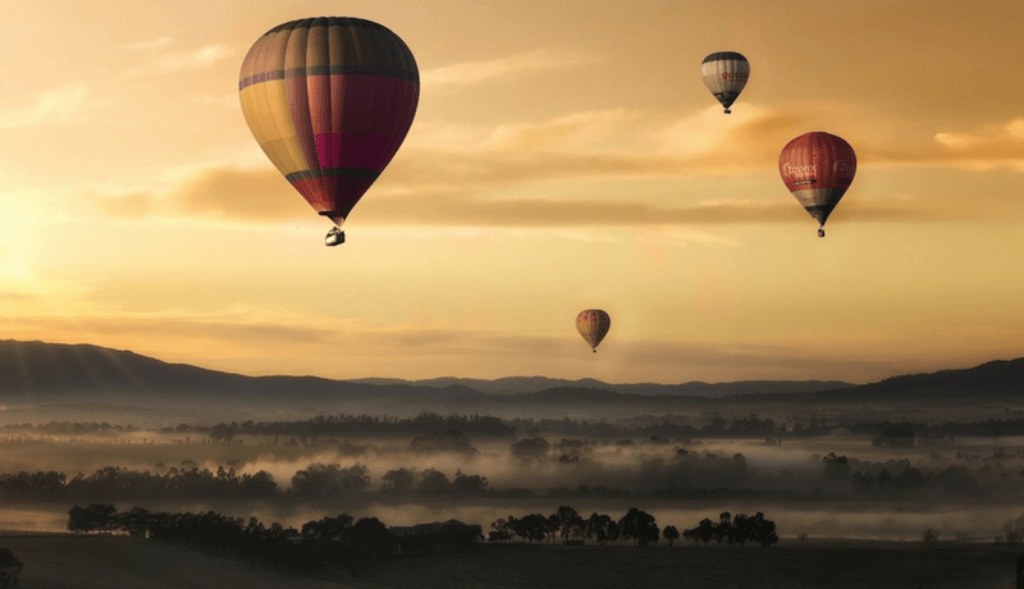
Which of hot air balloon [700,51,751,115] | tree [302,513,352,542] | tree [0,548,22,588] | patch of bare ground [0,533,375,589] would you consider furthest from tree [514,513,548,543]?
hot air balloon [700,51,751,115]

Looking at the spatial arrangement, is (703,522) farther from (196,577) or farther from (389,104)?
(389,104)

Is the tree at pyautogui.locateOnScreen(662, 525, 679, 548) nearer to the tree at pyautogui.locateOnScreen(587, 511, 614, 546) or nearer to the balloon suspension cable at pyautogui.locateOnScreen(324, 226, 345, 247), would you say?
the tree at pyautogui.locateOnScreen(587, 511, 614, 546)

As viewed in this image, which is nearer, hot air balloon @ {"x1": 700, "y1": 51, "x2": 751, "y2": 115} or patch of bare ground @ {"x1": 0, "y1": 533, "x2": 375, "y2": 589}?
hot air balloon @ {"x1": 700, "y1": 51, "x2": 751, "y2": 115}

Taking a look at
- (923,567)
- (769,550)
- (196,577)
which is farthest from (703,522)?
(196,577)

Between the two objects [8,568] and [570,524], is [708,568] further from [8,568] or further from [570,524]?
[8,568]

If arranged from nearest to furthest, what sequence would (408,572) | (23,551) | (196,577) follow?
(23,551), (196,577), (408,572)

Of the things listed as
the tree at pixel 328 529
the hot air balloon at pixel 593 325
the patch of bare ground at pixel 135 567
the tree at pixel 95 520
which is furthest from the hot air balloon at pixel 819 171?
the tree at pixel 95 520
